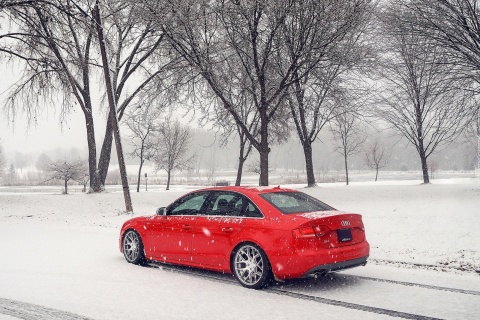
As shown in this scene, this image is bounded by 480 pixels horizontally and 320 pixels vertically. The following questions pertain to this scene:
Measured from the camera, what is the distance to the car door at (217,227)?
6.62 meters

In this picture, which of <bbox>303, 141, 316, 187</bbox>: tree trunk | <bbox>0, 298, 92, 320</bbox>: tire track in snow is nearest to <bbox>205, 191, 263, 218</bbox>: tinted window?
<bbox>0, 298, 92, 320</bbox>: tire track in snow

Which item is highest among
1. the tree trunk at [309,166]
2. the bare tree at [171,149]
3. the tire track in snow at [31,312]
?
the bare tree at [171,149]

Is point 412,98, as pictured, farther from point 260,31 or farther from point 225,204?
point 225,204

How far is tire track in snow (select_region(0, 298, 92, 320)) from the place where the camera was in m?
4.88

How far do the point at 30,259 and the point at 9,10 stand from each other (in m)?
13.1

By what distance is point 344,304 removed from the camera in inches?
215

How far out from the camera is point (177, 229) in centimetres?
738

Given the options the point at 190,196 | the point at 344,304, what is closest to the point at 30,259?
the point at 190,196

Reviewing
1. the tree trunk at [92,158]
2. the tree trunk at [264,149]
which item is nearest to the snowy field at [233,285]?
the tree trunk at [264,149]

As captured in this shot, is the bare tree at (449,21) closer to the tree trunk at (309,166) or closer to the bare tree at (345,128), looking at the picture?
the bare tree at (345,128)

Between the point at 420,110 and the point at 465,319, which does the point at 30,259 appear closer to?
the point at 465,319

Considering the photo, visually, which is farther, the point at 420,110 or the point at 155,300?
the point at 420,110

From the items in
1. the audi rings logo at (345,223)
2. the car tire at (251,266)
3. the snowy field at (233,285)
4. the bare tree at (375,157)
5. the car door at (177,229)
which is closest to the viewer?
the snowy field at (233,285)

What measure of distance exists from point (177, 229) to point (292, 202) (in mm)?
1998
